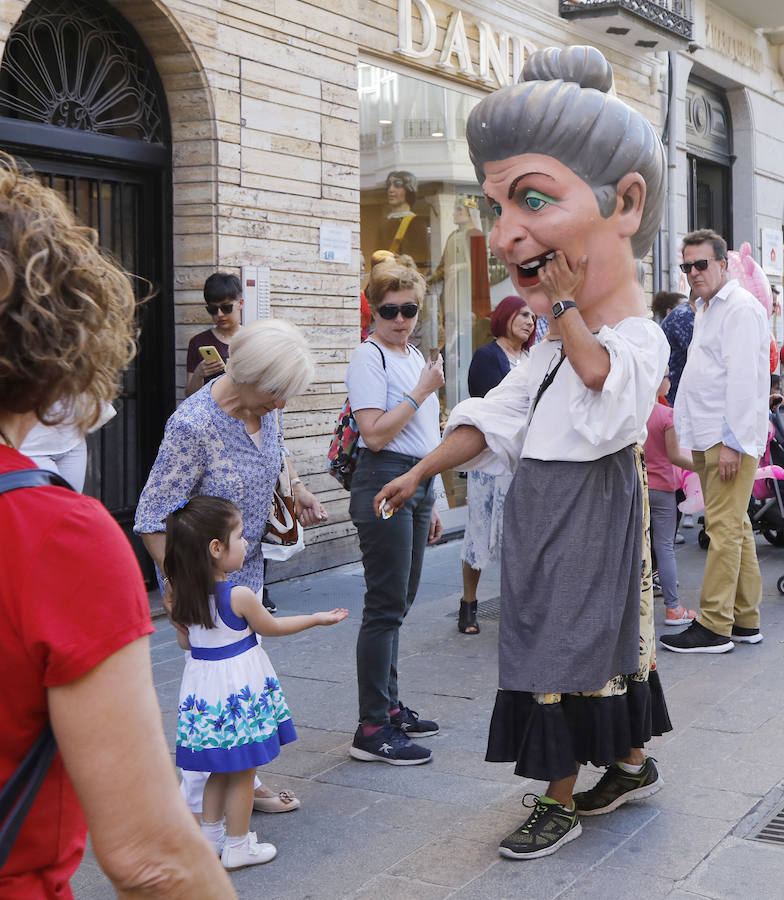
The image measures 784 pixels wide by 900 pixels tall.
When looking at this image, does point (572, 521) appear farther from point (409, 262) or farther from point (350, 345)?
point (409, 262)

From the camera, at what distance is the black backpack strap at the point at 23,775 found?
1327 millimetres

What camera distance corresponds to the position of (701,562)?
8617mm

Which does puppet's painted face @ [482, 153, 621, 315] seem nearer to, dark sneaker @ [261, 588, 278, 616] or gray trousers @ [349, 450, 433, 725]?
gray trousers @ [349, 450, 433, 725]

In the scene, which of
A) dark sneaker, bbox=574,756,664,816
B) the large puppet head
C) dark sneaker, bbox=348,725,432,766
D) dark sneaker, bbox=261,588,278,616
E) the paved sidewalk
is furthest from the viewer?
dark sneaker, bbox=261,588,278,616

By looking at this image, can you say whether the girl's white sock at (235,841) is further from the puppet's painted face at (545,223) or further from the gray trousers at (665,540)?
the gray trousers at (665,540)

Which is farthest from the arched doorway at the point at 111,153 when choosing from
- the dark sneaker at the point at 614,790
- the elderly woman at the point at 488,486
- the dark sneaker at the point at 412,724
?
the dark sneaker at the point at 614,790

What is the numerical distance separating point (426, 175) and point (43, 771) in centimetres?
897

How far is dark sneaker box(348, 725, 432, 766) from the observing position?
14.4 ft

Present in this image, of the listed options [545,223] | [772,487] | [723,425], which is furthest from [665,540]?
[545,223]

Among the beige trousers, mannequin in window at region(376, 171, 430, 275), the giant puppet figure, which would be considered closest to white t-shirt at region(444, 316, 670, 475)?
the giant puppet figure

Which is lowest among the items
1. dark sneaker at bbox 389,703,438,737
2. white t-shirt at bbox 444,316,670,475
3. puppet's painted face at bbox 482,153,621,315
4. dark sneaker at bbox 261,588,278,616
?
dark sneaker at bbox 389,703,438,737

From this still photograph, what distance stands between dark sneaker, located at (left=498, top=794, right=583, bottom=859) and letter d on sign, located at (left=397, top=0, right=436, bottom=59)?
669 cm

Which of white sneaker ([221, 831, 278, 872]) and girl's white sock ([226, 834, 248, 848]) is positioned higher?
girl's white sock ([226, 834, 248, 848])

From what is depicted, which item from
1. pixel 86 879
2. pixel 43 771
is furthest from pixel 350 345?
pixel 43 771
